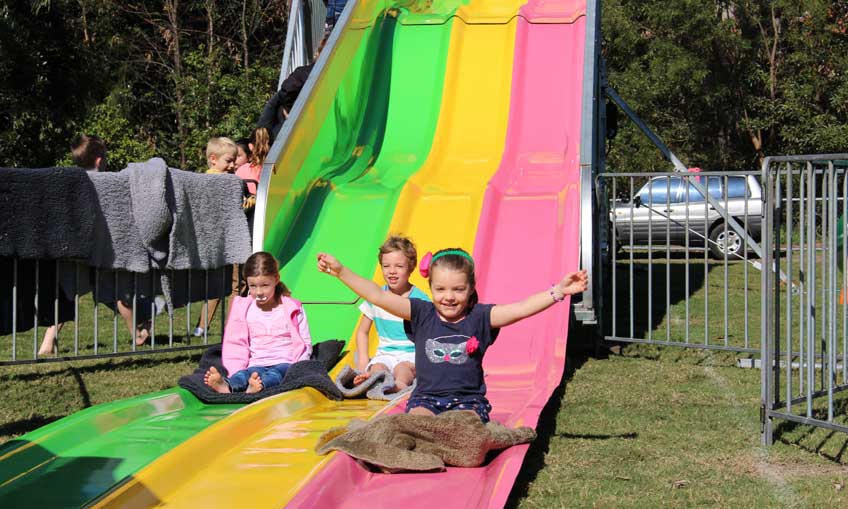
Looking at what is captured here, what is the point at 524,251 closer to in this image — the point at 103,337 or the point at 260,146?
the point at 260,146

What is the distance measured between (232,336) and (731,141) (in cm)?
2173

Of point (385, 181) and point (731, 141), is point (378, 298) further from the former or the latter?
point (731, 141)

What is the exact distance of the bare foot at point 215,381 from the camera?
6.90 m

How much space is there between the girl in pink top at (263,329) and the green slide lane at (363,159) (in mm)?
947

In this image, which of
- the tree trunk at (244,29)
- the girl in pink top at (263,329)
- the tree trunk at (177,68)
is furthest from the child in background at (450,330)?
the tree trunk at (244,29)

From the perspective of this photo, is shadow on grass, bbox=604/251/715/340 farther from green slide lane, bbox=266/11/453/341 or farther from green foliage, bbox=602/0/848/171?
green foliage, bbox=602/0/848/171

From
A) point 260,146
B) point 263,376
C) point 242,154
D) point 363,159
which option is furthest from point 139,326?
point 263,376

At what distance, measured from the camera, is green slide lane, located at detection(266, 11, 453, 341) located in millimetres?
8961

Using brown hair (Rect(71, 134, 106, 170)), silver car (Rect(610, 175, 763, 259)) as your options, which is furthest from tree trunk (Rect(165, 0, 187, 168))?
brown hair (Rect(71, 134, 106, 170))

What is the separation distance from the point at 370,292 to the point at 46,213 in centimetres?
271

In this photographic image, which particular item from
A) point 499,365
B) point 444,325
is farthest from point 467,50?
point 444,325

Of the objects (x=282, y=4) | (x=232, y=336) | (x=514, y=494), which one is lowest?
(x=514, y=494)

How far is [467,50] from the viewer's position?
39.6 ft

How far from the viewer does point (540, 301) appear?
5590mm
